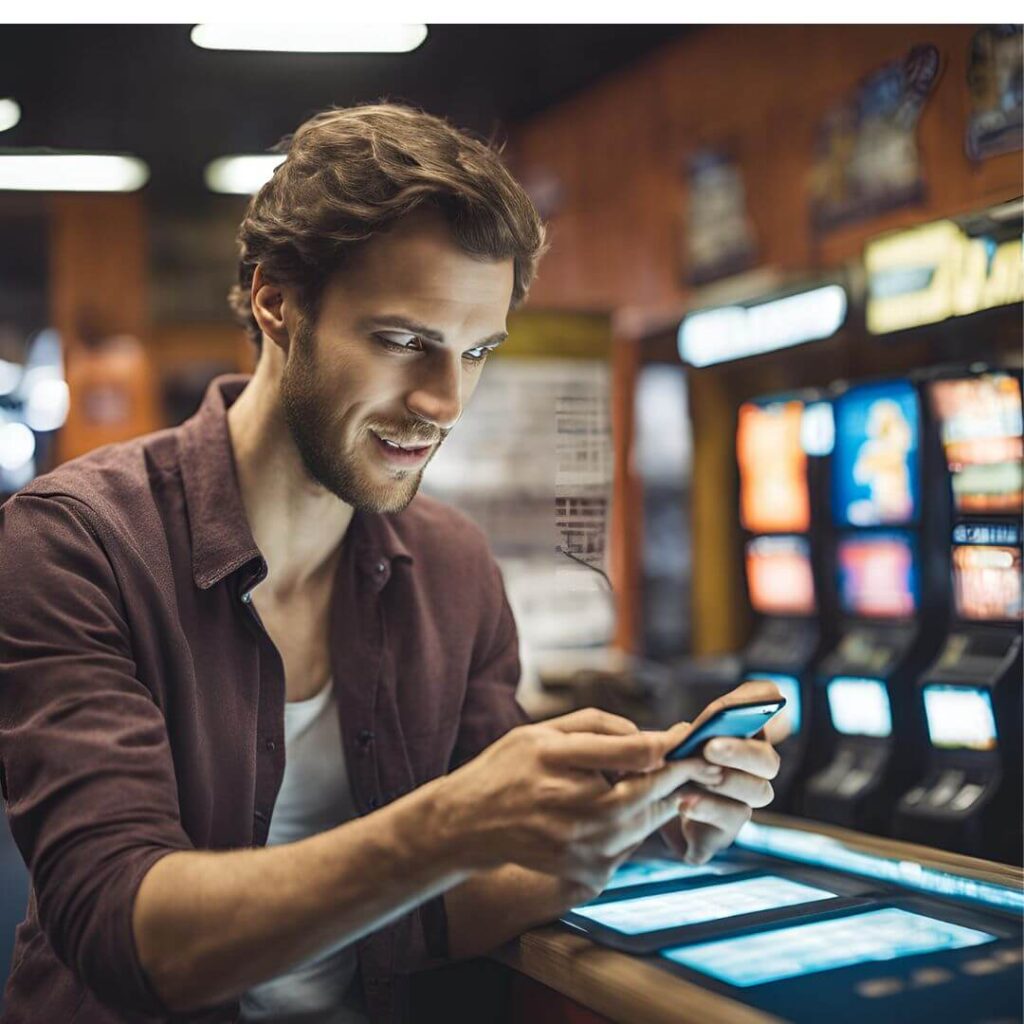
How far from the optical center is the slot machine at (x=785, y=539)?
3.55m

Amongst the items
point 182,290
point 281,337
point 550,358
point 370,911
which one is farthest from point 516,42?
point 182,290

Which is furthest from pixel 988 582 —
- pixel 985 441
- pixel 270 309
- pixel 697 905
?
pixel 270 309

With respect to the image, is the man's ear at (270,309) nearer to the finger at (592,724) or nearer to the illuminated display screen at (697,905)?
the finger at (592,724)

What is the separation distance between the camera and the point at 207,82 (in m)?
1.96

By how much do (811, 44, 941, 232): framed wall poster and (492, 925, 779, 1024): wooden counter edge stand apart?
223 cm

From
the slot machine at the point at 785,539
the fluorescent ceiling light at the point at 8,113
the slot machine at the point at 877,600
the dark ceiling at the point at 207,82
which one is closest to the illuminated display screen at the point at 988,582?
the slot machine at the point at 877,600

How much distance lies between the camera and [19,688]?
1.23 metres

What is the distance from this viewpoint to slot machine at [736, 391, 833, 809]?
355cm

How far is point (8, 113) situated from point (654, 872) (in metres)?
1.42

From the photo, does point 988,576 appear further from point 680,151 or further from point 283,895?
point 680,151

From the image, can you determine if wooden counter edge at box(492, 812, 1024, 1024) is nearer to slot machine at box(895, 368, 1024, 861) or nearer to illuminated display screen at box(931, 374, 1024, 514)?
slot machine at box(895, 368, 1024, 861)

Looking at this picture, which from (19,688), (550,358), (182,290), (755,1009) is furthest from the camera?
(182,290)

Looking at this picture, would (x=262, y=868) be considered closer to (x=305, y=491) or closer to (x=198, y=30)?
(x=305, y=491)

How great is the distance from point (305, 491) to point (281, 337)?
0.62 ft
